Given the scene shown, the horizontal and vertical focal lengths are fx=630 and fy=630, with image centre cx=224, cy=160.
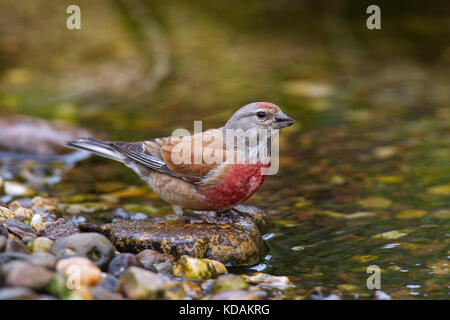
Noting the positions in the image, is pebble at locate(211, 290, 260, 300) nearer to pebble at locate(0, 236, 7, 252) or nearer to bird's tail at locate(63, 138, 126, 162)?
pebble at locate(0, 236, 7, 252)

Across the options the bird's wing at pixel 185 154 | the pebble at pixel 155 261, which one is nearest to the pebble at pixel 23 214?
the bird's wing at pixel 185 154

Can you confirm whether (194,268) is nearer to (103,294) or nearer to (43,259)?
(103,294)

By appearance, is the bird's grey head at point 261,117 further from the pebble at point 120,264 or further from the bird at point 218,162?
the pebble at point 120,264

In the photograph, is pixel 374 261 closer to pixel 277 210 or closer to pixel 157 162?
pixel 277 210

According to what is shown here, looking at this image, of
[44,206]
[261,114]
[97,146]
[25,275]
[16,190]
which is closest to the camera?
[25,275]

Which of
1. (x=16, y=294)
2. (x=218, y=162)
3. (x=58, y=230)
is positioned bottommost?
(x=16, y=294)

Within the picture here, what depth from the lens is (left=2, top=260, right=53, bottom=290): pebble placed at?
4211 mm

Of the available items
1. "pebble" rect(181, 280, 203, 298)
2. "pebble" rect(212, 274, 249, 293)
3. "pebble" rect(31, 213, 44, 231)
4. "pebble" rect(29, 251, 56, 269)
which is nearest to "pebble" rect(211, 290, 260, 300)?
"pebble" rect(212, 274, 249, 293)

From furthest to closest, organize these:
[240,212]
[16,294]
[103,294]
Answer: [240,212] < [103,294] < [16,294]

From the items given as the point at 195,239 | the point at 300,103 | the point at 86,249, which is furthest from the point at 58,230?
the point at 300,103

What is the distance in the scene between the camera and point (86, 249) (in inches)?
190

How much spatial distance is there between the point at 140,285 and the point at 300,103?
20.5ft

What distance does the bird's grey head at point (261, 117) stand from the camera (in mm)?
5766

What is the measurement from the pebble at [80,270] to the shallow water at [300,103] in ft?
4.70
